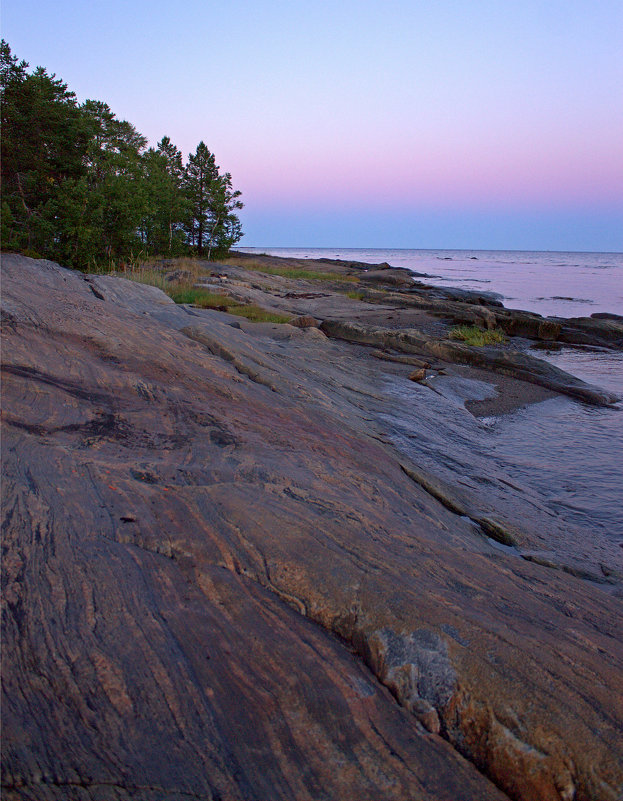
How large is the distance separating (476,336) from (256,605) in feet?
62.3

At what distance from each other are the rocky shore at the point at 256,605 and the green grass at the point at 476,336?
13.0 metres

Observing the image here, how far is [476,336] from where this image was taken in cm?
2067

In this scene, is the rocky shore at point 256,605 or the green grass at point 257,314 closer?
the rocky shore at point 256,605

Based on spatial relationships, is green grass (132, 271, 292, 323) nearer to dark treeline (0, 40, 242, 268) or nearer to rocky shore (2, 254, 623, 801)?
dark treeline (0, 40, 242, 268)

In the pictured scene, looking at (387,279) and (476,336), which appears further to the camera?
(387,279)

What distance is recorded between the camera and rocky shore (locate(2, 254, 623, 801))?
7.86 ft

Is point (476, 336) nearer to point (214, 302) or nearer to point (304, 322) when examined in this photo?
point (304, 322)

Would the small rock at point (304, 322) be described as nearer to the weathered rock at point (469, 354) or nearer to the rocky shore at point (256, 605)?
the weathered rock at point (469, 354)

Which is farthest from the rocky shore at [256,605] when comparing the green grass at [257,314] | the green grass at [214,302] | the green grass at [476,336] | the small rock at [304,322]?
the green grass at [476,336]

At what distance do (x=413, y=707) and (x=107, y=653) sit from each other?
5.17 ft

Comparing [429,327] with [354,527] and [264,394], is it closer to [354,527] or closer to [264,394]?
[264,394]

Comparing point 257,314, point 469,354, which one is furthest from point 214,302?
point 469,354

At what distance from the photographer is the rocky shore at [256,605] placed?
94.3 inches

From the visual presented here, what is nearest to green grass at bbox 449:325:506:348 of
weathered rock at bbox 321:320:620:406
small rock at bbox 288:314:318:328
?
weathered rock at bbox 321:320:620:406
